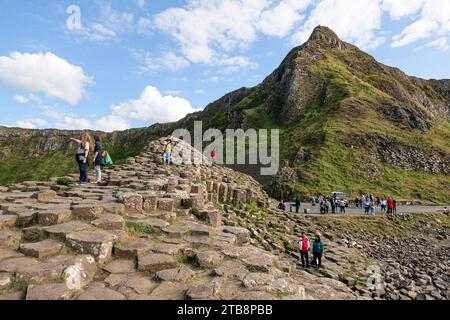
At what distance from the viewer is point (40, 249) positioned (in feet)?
19.1

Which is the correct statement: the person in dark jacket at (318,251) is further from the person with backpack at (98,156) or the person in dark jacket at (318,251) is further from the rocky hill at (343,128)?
the rocky hill at (343,128)

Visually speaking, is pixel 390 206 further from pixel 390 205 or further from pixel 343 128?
pixel 343 128

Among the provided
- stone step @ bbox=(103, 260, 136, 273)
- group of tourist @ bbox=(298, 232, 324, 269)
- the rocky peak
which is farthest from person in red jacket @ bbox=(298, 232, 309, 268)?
the rocky peak

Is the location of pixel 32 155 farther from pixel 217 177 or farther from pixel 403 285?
pixel 403 285

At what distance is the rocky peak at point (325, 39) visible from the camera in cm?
8797

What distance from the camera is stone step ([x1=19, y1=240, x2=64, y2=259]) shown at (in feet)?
19.0

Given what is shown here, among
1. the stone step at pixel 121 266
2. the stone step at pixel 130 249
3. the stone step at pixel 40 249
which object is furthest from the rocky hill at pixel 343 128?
the stone step at pixel 40 249

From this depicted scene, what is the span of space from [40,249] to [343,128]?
49230 millimetres

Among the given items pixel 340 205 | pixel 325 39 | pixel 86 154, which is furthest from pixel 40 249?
pixel 325 39

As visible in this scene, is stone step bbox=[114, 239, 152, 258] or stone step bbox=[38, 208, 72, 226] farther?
stone step bbox=[38, 208, 72, 226]

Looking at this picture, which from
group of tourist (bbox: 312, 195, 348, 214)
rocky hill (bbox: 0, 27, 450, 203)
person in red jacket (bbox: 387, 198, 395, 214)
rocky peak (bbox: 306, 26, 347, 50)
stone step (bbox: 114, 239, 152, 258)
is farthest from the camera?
rocky peak (bbox: 306, 26, 347, 50)

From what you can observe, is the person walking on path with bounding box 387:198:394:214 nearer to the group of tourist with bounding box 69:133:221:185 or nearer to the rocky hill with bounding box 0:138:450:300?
the rocky hill with bounding box 0:138:450:300

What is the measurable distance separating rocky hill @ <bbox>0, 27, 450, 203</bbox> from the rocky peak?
372 millimetres

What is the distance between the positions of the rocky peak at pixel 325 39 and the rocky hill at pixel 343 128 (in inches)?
14.6
